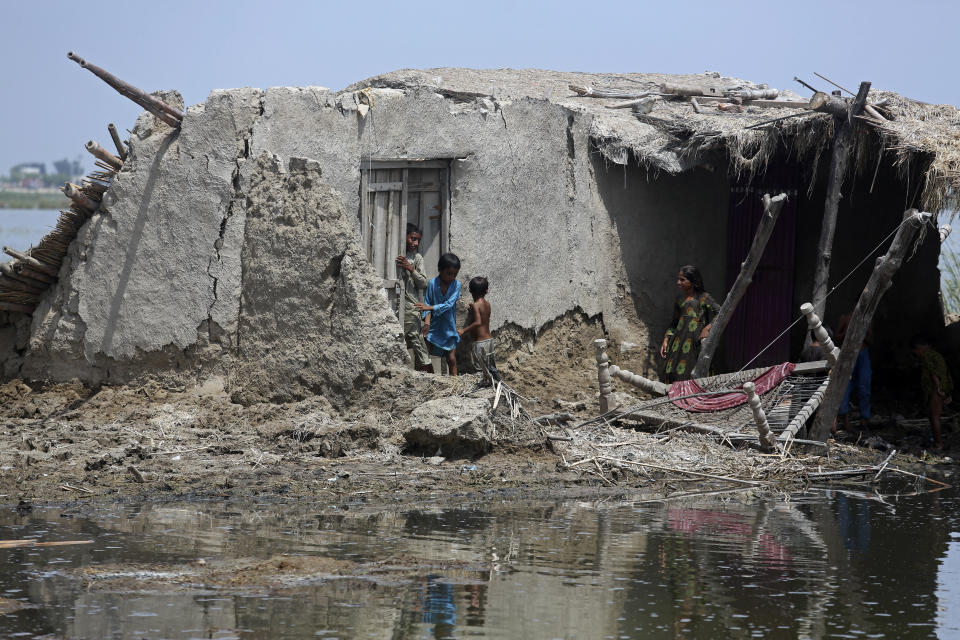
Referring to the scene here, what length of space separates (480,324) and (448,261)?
561 mm

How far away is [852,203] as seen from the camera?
11.9 m

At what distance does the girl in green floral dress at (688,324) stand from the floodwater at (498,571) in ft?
8.66

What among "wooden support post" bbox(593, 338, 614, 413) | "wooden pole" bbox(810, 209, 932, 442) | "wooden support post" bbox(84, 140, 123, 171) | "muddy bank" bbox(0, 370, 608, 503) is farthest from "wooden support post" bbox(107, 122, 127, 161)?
"wooden pole" bbox(810, 209, 932, 442)

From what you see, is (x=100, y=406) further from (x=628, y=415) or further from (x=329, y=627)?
(x=329, y=627)

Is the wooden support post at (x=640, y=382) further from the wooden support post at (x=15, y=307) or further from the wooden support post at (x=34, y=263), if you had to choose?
the wooden support post at (x=15, y=307)

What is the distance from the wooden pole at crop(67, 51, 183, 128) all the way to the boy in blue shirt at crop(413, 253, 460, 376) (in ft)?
7.07

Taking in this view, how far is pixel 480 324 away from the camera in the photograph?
9.48m

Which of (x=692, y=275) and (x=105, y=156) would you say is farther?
(x=692, y=275)

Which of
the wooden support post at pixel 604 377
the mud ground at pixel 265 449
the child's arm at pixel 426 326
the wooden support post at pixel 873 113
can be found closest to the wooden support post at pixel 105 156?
the mud ground at pixel 265 449

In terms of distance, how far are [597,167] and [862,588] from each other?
531 centimetres

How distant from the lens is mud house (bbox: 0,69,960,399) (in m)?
8.71

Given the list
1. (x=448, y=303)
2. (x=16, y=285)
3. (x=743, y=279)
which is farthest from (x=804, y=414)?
(x=16, y=285)

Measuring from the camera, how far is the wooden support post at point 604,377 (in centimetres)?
933

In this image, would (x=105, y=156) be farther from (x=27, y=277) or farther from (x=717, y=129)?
(x=717, y=129)
